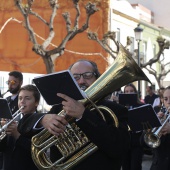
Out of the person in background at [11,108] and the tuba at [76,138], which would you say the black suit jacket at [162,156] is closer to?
the person in background at [11,108]

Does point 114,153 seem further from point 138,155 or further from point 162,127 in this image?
point 138,155

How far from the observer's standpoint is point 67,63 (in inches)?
1077

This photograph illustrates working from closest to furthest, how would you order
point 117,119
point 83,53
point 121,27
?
point 117,119, point 83,53, point 121,27

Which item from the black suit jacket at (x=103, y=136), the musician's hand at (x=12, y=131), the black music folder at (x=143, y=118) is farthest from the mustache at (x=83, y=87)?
the black music folder at (x=143, y=118)

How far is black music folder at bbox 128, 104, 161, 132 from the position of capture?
5105 mm

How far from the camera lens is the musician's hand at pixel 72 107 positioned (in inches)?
114

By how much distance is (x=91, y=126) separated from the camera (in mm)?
2979

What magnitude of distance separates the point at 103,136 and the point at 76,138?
208 mm

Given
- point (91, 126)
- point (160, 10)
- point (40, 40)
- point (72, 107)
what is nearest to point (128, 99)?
point (91, 126)

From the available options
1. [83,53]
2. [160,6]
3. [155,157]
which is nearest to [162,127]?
[155,157]

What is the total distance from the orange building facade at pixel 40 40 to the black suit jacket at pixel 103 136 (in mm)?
23723

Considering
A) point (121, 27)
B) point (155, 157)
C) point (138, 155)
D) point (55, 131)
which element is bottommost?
point (138, 155)

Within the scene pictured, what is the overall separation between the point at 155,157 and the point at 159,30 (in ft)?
111

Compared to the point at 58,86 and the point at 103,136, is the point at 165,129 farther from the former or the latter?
the point at 58,86
